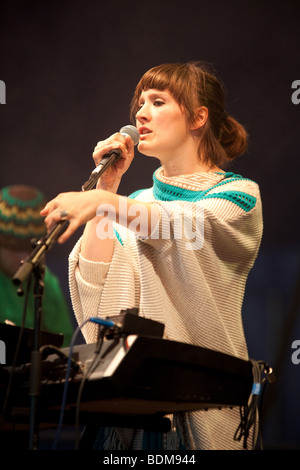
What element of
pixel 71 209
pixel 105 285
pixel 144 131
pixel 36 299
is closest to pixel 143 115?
pixel 144 131

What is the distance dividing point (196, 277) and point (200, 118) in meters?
0.63

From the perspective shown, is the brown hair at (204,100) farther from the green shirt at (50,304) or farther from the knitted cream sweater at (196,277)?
the green shirt at (50,304)

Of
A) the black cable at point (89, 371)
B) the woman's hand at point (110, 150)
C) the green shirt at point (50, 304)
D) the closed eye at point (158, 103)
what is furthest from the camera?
the green shirt at point (50, 304)

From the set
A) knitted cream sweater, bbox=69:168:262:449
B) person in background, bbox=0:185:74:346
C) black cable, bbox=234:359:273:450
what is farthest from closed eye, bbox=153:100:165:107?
person in background, bbox=0:185:74:346

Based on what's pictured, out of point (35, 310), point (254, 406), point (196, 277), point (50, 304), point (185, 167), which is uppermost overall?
point (185, 167)

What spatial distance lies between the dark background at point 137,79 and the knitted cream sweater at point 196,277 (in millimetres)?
1108

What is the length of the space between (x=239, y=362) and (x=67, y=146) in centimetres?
203

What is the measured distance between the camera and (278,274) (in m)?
2.68

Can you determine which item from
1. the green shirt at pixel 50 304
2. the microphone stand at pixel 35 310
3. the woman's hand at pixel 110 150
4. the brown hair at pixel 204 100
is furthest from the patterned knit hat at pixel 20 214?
the microphone stand at pixel 35 310

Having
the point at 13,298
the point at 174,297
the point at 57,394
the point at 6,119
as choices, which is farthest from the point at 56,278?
the point at 57,394

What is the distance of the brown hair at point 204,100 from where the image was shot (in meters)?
1.81

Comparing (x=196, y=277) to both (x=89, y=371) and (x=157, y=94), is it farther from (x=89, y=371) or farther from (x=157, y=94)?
(x=157, y=94)

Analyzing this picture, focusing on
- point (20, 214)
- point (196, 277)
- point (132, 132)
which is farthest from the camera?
point (20, 214)

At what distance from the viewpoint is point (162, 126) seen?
5.80 feet
